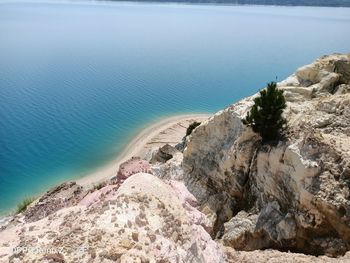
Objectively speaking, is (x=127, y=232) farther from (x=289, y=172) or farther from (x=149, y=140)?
(x=149, y=140)

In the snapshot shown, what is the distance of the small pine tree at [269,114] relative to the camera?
24.3 metres

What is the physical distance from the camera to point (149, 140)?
59000 mm

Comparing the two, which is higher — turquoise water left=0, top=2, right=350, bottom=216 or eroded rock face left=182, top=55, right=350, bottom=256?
eroded rock face left=182, top=55, right=350, bottom=256

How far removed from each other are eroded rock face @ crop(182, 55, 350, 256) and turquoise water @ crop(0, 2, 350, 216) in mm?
26246

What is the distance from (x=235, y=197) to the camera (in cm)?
2652

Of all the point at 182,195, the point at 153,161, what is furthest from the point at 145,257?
the point at 153,161

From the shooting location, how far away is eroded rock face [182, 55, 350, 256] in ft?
66.3

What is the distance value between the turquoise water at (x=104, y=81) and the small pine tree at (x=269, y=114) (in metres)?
31.0

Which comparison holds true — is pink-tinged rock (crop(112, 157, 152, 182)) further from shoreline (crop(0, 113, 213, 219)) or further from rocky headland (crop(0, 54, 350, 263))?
shoreline (crop(0, 113, 213, 219))

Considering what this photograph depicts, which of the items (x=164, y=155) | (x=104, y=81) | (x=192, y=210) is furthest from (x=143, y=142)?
(x=192, y=210)

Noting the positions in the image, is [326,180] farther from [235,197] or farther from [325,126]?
[235,197]

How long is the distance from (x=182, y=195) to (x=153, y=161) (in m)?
22.9

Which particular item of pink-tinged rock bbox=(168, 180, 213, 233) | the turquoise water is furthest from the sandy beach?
pink-tinged rock bbox=(168, 180, 213, 233)

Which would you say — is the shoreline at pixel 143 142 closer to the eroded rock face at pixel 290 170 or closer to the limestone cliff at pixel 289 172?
the limestone cliff at pixel 289 172
